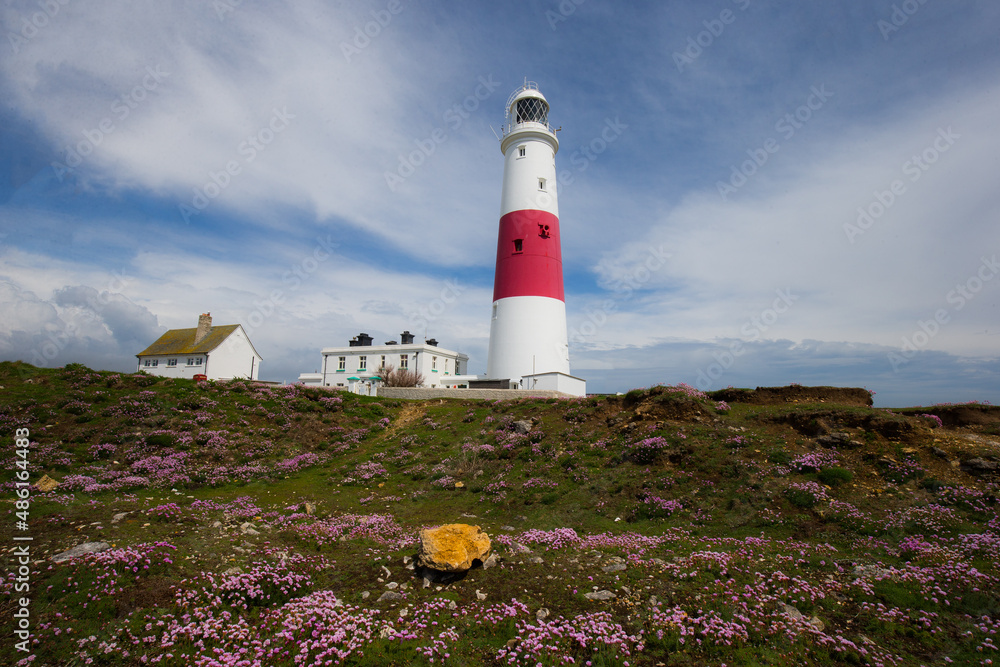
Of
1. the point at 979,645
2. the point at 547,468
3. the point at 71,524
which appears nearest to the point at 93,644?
the point at 71,524

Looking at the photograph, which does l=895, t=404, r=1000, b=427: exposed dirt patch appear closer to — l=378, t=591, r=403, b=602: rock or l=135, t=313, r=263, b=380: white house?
l=378, t=591, r=403, b=602: rock

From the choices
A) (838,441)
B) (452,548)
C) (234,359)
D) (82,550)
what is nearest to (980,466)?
(838,441)

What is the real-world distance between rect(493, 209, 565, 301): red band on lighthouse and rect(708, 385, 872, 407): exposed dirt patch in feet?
57.7

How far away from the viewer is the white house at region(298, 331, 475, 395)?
53000 millimetres

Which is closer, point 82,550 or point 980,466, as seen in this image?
point 82,550

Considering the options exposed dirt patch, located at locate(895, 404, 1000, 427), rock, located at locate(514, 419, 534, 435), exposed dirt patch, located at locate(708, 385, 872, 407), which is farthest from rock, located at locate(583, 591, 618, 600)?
exposed dirt patch, located at locate(895, 404, 1000, 427)

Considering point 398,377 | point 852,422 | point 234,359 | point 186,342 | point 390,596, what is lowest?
point 390,596

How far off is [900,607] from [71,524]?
17438mm

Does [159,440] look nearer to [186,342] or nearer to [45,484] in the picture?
[45,484]

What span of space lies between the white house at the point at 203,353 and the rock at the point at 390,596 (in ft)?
151

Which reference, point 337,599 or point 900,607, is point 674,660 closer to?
point 900,607

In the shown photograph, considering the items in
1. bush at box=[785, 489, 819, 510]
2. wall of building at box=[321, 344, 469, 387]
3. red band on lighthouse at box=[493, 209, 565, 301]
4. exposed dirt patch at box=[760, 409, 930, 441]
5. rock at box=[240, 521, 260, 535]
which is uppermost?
→ red band on lighthouse at box=[493, 209, 565, 301]

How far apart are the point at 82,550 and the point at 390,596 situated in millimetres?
6405

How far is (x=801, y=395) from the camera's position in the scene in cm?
2145
